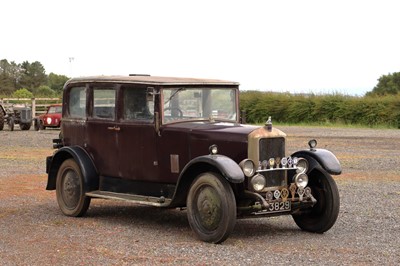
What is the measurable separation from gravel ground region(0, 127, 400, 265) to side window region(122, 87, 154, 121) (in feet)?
4.83

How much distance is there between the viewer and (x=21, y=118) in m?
43.9

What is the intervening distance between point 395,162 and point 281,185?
1272 cm

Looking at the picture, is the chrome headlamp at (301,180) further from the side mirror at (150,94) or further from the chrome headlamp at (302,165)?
the side mirror at (150,94)

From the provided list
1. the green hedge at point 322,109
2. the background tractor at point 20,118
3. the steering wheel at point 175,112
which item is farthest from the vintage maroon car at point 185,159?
the green hedge at point 322,109

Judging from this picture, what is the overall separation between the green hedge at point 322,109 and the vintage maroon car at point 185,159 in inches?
1487

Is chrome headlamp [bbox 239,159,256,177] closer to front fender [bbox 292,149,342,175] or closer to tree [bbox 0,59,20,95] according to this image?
front fender [bbox 292,149,342,175]

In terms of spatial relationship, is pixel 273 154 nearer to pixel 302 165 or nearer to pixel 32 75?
pixel 302 165

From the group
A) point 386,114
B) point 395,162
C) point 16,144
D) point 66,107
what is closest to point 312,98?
point 386,114

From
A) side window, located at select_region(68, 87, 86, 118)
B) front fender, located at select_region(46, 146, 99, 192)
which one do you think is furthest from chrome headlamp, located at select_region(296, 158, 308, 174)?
side window, located at select_region(68, 87, 86, 118)

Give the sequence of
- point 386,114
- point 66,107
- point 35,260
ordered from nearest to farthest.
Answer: point 35,260, point 66,107, point 386,114

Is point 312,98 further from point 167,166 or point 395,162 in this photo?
point 167,166

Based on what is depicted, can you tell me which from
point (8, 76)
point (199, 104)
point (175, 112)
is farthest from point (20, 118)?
point (8, 76)

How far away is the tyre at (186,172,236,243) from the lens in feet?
30.2

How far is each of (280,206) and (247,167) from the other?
66 centimetres
